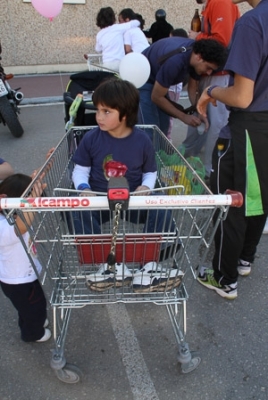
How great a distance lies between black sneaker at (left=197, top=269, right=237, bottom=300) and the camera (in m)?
2.56

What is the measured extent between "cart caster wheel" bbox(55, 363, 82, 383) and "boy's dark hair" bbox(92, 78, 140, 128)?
58.5 inches

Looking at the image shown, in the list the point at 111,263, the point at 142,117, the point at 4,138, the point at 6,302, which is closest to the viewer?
the point at 111,263

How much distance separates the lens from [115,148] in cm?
233

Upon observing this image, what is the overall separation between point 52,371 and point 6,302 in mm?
697

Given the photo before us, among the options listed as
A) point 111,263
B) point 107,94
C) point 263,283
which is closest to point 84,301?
point 111,263

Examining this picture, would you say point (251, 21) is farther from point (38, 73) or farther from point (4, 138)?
point (38, 73)

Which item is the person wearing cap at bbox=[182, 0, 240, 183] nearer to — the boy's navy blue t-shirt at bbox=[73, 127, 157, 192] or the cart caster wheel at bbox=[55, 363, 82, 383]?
the boy's navy blue t-shirt at bbox=[73, 127, 157, 192]

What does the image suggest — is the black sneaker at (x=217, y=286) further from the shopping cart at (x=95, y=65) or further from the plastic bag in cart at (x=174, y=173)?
the shopping cart at (x=95, y=65)

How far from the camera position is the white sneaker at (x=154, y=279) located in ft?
5.80

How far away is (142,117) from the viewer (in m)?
3.33

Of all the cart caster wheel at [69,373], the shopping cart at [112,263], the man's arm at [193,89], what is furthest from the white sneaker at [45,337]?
the man's arm at [193,89]

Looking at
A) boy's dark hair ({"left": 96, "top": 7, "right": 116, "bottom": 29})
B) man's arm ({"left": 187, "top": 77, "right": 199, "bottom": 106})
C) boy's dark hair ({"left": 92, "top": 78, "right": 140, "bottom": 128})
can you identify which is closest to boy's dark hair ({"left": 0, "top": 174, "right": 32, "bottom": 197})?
boy's dark hair ({"left": 92, "top": 78, "right": 140, "bottom": 128})

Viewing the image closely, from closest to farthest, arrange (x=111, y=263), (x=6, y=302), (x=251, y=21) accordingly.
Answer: (x=111, y=263)
(x=251, y=21)
(x=6, y=302)

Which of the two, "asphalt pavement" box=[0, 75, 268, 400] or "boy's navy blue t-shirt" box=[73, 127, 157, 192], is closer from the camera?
"asphalt pavement" box=[0, 75, 268, 400]
